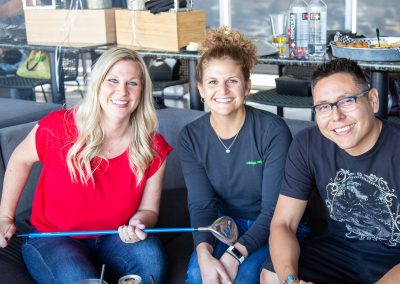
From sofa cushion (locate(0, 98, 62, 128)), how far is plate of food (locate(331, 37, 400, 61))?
4.77ft

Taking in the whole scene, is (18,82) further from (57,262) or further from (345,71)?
(345,71)

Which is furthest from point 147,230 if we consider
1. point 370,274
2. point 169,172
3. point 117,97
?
point 169,172

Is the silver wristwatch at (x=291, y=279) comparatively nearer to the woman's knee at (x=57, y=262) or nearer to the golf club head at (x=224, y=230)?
the golf club head at (x=224, y=230)

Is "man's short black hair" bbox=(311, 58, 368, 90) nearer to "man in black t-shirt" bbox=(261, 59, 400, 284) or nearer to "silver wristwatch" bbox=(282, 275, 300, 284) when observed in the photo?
"man in black t-shirt" bbox=(261, 59, 400, 284)

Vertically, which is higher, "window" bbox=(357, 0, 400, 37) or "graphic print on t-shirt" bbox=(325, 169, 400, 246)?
"window" bbox=(357, 0, 400, 37)

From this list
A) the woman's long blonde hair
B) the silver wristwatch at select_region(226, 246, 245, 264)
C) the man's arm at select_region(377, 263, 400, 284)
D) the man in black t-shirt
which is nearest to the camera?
the man's arm at select_region(377, 263, 400, 284)

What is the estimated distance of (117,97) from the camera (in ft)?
7.02

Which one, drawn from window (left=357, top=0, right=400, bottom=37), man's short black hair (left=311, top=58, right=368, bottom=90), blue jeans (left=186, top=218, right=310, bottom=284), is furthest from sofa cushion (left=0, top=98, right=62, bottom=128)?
window (left=357, top=0, right=400, bottom=37)

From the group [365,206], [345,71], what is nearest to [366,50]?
[345,71]

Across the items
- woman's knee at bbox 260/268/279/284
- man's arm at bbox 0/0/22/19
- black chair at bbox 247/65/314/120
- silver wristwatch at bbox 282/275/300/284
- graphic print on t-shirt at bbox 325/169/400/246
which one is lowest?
woman's knee at bbox 260/268/279/284

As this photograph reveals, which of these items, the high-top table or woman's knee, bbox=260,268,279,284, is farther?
the high-top table

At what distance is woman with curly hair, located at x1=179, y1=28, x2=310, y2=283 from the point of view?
6.86ft

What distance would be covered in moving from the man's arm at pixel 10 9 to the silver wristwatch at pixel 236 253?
322cm

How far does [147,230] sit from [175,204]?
724 mm
